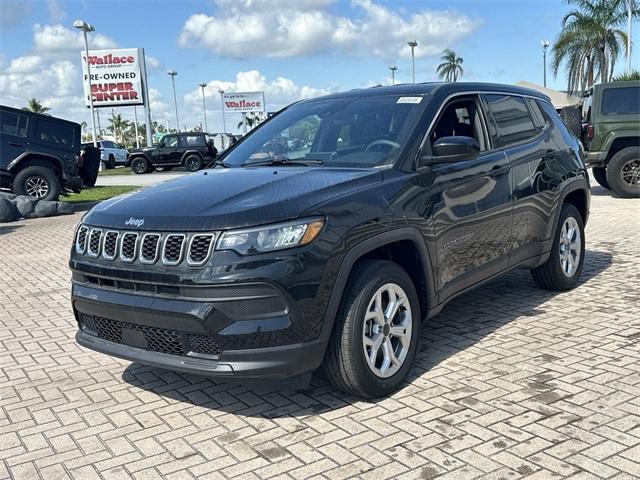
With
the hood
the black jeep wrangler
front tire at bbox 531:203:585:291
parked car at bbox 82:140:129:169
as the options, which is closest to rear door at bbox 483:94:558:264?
front tire at bbox 531:203:585:291

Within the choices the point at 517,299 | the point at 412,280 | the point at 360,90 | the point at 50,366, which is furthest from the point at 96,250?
the point at 517,299

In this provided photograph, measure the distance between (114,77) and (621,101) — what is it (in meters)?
33.5

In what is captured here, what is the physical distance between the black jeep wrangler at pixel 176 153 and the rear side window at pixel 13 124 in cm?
1615

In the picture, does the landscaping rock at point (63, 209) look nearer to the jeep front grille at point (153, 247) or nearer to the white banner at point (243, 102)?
the jeep front grille at point (153, 247)

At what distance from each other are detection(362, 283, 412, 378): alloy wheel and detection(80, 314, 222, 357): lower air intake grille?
2.79 ft

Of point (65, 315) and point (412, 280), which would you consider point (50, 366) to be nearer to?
point (65, 315)

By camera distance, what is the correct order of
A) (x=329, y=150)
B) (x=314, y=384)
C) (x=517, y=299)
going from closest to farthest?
(x=314, y=384)
(x=329, y=150)
(x=517, y=299)

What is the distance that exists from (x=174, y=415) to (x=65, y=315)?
2.78 m

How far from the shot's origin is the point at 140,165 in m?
31.8

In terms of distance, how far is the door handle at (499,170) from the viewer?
185 inches

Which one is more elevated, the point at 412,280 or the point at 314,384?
the point at 412,280

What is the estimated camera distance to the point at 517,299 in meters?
5.74

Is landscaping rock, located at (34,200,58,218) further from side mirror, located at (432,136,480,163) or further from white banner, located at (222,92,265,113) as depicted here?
white banner, located at (222,92,265,113)

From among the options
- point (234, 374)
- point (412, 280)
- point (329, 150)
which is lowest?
point (234, 374)
